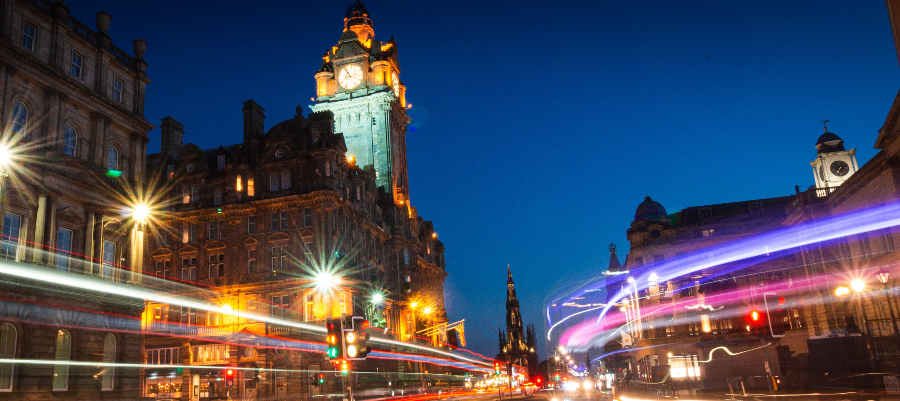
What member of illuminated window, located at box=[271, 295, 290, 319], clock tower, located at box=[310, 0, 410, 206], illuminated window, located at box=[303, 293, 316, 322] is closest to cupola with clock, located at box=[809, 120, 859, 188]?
clock tower, located at box=[310, 0, 410, 206]

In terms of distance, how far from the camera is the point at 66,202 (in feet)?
107

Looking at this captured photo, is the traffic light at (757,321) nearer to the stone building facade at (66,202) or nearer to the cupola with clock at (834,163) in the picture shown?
the stone building facade at (66,202)

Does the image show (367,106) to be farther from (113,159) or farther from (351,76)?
(113,159)

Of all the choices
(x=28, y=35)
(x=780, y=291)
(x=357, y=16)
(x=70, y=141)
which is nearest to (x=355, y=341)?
(x=70, y=141)

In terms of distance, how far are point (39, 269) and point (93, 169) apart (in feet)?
21.9

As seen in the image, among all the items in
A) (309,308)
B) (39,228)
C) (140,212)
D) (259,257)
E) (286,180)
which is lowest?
(309,308)

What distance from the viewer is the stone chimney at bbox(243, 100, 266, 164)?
6081cm

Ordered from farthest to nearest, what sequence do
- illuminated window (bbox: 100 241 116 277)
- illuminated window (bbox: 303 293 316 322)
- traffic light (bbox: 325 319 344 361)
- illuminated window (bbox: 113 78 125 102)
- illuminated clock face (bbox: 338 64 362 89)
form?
1. illuminated clock face (bbox: 338 64 362 89)
2. illuminated window (bbox: 303 293 316 322)
3. illuminated window (bbox: 113 78 125 102)
4. illuminated window (bbox: 100 241 116 277)
5. traffic light (bbox: 325 319 344 361)

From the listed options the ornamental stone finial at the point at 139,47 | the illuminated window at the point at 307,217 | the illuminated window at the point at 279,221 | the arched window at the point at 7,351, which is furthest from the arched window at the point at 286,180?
the arched window at the point at 7,351

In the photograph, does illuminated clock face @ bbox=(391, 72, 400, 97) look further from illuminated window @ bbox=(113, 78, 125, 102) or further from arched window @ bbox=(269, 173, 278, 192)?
illuminated window @ bbox=(113, 78, 125, 102)

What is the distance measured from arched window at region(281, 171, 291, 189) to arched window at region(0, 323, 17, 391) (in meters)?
32.1

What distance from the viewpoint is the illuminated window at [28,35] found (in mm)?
30797

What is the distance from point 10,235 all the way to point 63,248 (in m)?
3.30

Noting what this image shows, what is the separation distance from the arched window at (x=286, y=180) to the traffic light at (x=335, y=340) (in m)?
45.8
